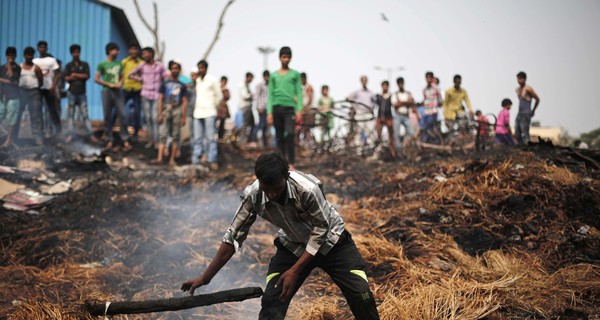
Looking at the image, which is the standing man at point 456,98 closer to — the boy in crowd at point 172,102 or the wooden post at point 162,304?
the boy in crowd at point 172,102

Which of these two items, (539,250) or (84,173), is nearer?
(539,250)

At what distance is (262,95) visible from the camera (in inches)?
444

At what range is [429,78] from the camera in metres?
11.1

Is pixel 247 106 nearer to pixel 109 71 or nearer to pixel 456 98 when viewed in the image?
pixel 109 71

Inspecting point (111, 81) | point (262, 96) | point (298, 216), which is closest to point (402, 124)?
point (262, 96)

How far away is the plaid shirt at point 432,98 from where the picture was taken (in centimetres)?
1109

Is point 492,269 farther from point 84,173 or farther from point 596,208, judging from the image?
point 84,173

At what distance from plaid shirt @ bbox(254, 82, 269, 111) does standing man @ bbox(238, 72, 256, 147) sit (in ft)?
1.81

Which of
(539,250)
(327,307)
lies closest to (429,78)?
(539,250)

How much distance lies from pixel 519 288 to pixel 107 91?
797 centimetres

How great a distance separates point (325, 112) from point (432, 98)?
8.51 feet

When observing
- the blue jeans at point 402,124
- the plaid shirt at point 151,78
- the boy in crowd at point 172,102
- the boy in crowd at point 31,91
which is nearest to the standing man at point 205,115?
the boy in crowd at point 172,102

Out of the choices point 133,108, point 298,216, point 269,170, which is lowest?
point 298,216

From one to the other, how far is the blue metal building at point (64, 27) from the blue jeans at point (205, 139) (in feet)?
21.5
